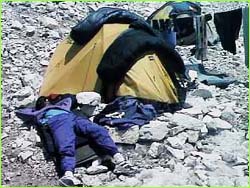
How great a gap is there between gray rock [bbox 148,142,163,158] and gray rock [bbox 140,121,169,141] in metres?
0.10

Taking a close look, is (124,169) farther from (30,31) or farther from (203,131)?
(30,31)

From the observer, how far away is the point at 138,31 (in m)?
6.25

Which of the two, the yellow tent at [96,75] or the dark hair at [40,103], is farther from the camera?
the yellow tent at [96,75]

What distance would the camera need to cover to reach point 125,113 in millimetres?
5582

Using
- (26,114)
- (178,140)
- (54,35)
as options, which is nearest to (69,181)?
(178,140)

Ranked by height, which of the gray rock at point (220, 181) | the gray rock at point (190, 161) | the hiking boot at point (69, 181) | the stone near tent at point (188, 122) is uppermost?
the stone near tent at point (188, 122)

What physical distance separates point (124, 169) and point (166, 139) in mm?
628

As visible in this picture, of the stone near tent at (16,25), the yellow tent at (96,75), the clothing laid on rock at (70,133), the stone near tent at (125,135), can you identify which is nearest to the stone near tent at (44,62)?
the yellow tent at (96,75)

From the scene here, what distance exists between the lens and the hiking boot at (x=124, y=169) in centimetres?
478

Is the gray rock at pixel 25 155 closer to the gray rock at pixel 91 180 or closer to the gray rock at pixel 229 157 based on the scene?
the gray rock at pixel 91 180

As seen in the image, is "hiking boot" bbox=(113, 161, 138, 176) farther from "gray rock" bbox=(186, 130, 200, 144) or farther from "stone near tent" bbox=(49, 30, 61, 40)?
"stone near tent" bbox=(49, 30, 61, 40)

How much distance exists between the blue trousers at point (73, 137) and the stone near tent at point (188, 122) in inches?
28.2

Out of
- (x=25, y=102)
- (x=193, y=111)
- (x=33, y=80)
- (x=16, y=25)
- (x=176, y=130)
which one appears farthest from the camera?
(x=16, y=25)

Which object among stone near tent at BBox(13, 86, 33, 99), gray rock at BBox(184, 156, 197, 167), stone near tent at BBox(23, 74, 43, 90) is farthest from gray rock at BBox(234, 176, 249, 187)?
stone near tent at BBox(23, 74, 43, 90)
